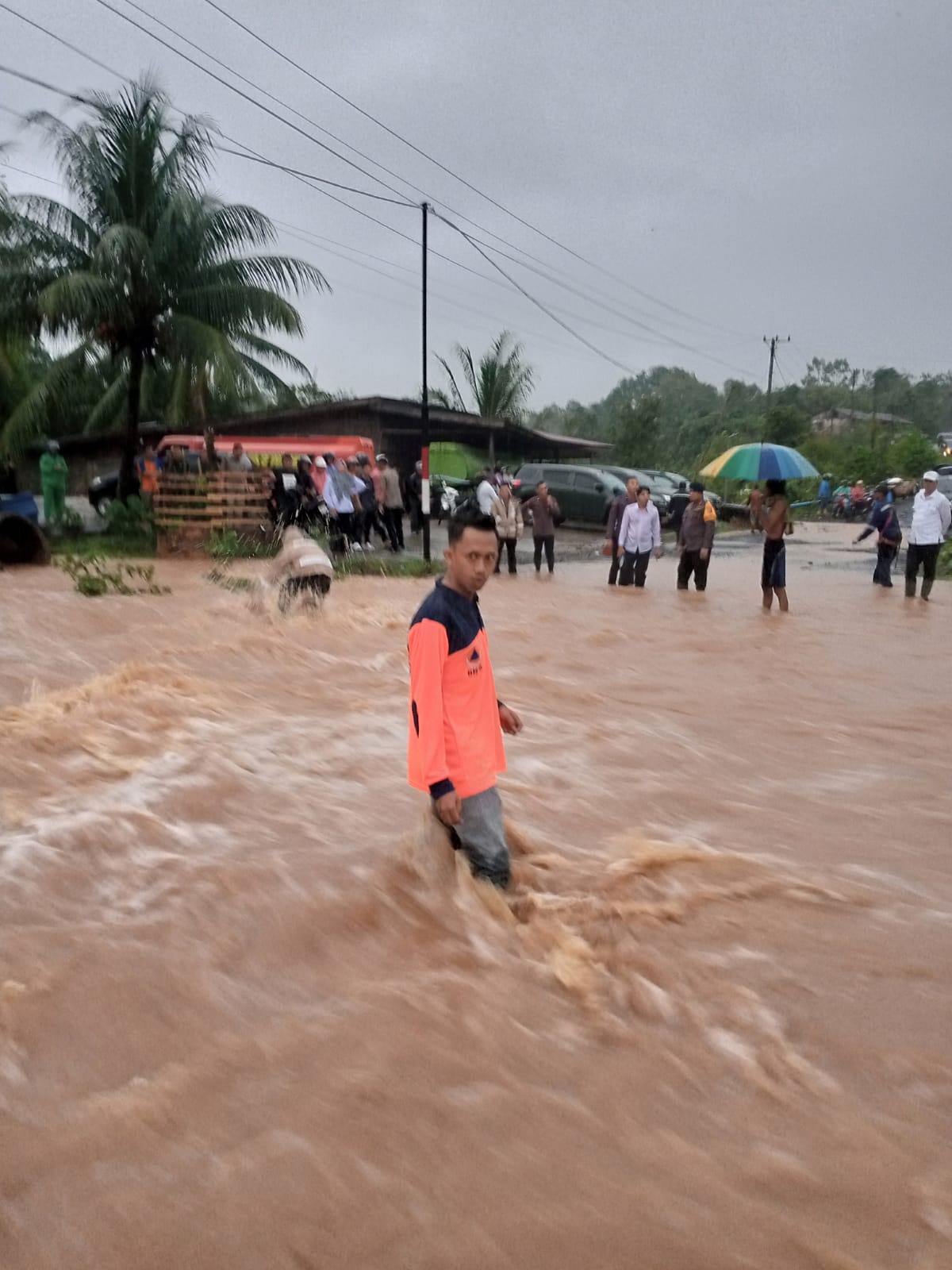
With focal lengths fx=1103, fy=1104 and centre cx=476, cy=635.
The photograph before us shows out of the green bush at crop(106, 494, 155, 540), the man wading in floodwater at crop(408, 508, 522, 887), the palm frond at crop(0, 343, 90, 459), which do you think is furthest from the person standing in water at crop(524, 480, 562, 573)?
the man wading in floodwater at crop(408, 508, 522, 887)

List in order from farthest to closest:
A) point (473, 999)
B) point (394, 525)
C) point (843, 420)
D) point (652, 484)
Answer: point (843, 420), point (652, 484), point (394, 525), point (473, 999)

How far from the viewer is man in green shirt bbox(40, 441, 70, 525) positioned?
21.6 m

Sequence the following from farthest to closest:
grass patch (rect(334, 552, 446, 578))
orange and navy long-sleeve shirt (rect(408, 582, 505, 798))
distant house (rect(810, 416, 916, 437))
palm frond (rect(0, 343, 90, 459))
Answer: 1. distant house (rect(810, 416, 916, 437))
2. palm frond (rect(0, 343, 90, 459))
3. grass patch (rect(334, 552, 446, 578))
4. orange and navy long-sleeve shirt (rect(408, 582, 505, 798))

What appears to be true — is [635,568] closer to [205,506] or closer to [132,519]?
[205,506]

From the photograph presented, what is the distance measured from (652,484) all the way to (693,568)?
1300cm

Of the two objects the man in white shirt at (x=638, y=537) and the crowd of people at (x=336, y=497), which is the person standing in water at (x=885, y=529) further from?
the crowd of people at (x=336, y=497)

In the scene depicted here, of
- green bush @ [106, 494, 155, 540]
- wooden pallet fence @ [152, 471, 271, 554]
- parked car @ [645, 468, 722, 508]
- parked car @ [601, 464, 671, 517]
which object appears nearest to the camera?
wooden pallet fence @ [152, 471, 271, 554]

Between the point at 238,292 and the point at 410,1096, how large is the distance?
67.0ft

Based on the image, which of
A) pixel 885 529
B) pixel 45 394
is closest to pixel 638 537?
pixel 885 529

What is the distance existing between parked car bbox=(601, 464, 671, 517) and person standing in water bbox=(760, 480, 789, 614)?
1200 cm

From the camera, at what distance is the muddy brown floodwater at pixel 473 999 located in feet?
8.95

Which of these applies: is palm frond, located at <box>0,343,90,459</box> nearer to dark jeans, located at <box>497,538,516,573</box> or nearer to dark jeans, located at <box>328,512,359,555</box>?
dark jeans, located at <box>328,512,359,555</box>

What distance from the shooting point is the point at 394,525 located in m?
20.2

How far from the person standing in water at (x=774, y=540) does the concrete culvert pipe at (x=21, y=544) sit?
1102cm
